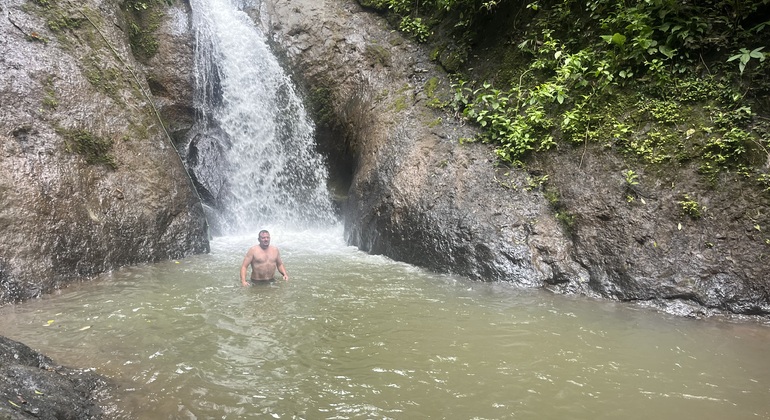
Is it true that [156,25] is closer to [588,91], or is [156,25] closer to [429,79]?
[429,79]

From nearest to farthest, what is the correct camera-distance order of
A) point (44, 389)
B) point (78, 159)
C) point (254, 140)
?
point (44, 389) < point (78, 159) < point (254, 140)

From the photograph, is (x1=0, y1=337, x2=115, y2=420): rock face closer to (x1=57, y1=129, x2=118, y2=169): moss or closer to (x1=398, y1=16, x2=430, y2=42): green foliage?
(x1=57, y1=129, x2=118, y2=169): moss

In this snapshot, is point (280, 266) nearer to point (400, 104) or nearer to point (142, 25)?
point (400, 104)

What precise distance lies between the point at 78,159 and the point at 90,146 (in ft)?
1.14

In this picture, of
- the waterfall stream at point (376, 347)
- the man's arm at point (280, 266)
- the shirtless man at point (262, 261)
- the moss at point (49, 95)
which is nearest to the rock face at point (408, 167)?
the waterfall stream at point (376, 347)

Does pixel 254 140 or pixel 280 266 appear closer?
pixel 280 266

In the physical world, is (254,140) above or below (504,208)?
above

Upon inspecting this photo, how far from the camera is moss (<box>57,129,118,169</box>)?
22.9 ft

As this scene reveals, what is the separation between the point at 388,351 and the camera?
4309mm

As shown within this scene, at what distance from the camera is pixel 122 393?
3457mm

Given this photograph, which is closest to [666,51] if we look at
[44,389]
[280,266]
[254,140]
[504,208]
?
[504,208]

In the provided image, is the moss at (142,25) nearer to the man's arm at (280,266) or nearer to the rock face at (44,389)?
the man's arm at (280,266)

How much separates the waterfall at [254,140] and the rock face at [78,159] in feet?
7.07

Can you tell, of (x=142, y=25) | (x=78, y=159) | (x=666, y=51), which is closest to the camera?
(x=666, y=51)
